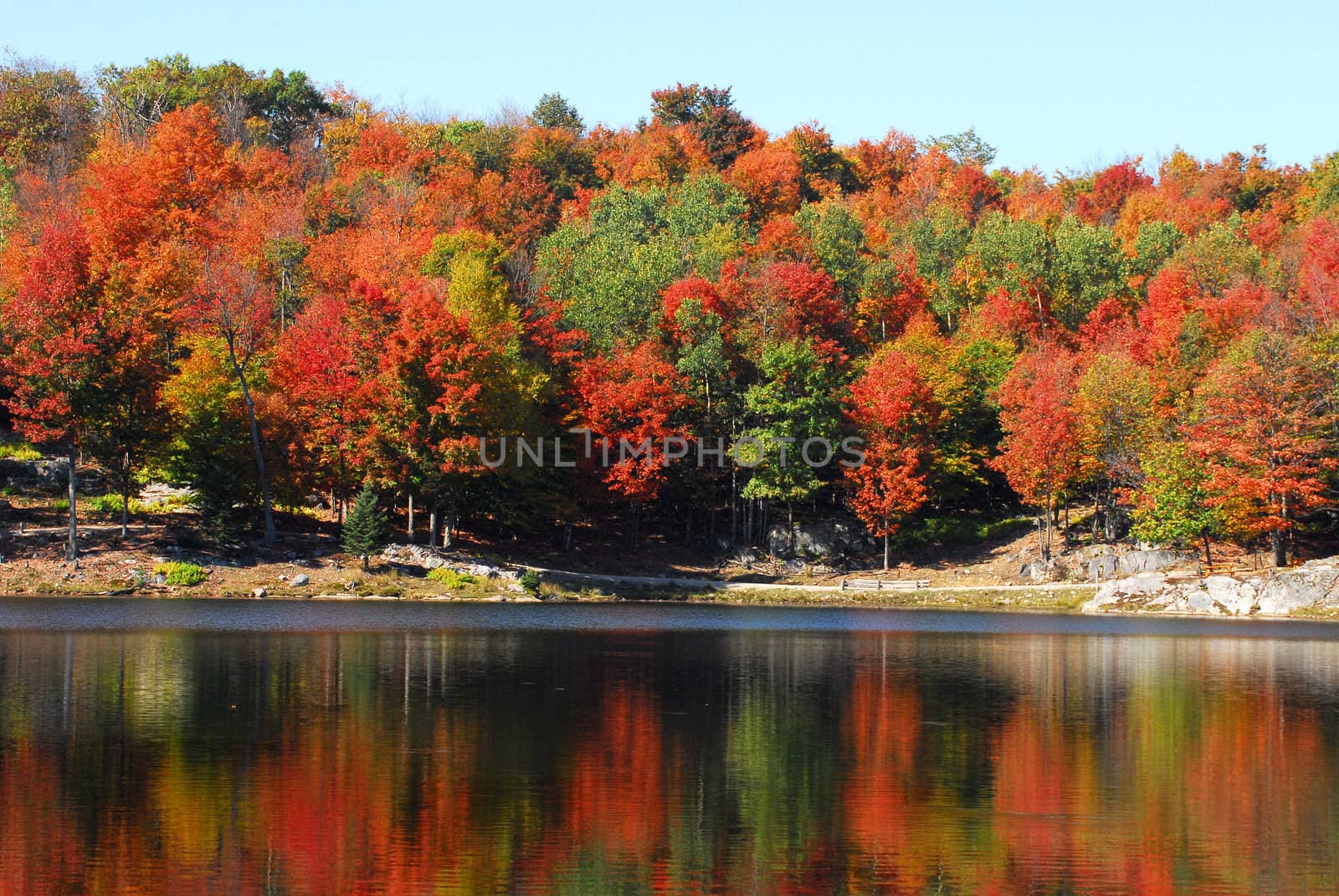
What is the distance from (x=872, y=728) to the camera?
2544 centimetres

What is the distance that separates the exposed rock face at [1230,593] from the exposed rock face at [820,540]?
1392 centimetres

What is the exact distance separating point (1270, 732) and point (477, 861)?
54.7 ft

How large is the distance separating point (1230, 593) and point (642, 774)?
38.2 metres

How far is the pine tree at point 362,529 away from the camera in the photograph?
53656 millimetres

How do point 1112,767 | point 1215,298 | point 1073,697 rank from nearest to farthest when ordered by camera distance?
point 1112,767 < point 1073,697 < point 1215,298

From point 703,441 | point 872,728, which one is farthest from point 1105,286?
point 872,728

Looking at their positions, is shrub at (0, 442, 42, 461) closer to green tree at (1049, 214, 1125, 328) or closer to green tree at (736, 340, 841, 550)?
green tree at (736, 340, 841, 550)

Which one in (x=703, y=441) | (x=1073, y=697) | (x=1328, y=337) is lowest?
(x=1073, y=697)

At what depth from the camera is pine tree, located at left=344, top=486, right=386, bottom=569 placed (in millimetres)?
53656

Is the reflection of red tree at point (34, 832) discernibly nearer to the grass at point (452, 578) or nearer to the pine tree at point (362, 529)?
the pine tree at point (362, 529)

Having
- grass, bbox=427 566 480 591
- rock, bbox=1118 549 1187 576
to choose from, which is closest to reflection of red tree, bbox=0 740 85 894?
grass, bbox=427 566 480 591

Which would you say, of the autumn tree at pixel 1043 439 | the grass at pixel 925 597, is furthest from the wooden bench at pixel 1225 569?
the autumn tree at pixel 1043 439

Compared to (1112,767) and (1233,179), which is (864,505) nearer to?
(1112,767)

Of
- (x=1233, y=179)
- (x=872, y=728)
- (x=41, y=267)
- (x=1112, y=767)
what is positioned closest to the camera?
(x=1112, y=767)
